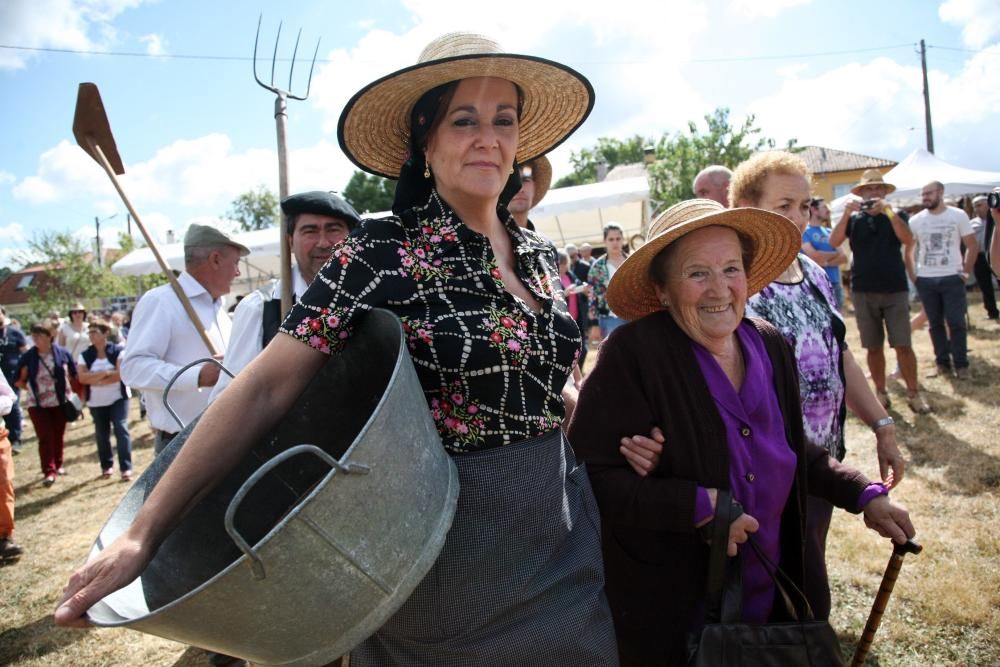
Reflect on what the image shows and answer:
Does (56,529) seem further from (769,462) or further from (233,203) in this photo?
(233,203)

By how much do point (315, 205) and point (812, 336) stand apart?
2194 mm

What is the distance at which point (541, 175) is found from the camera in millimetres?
3688

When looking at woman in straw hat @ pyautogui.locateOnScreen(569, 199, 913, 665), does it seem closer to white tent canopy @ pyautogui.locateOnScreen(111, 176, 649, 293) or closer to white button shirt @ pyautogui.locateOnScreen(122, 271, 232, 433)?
white button shirt @ pyautogui.locateOnScreen(122, 271, 232, 433)

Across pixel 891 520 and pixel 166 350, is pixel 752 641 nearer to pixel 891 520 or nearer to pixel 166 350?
pixel 891 520

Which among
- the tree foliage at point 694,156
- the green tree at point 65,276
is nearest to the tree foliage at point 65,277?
the green tree at point 65,276

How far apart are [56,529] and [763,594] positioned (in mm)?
6402

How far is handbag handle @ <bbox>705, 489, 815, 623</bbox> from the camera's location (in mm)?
1635

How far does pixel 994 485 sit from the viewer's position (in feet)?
13.9

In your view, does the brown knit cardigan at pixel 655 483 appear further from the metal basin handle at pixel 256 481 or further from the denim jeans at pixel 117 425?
the denim jeans at pixel 117 425

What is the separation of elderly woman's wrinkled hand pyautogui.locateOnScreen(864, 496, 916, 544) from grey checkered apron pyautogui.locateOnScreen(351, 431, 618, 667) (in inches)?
36.7

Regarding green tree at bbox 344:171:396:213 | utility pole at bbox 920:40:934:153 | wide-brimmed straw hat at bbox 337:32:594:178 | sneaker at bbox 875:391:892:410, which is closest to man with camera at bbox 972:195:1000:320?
sneaker at bbox 875:391:892:410

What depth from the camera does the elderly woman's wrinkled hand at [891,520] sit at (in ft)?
5.90

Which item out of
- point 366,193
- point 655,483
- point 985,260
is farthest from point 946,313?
point 366,193

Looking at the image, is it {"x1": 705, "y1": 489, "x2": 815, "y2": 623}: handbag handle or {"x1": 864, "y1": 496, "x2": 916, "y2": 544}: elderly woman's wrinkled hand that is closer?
{"x1": 705, "y1": 489, "x2": 815, "y2": 623}: handbag handle
